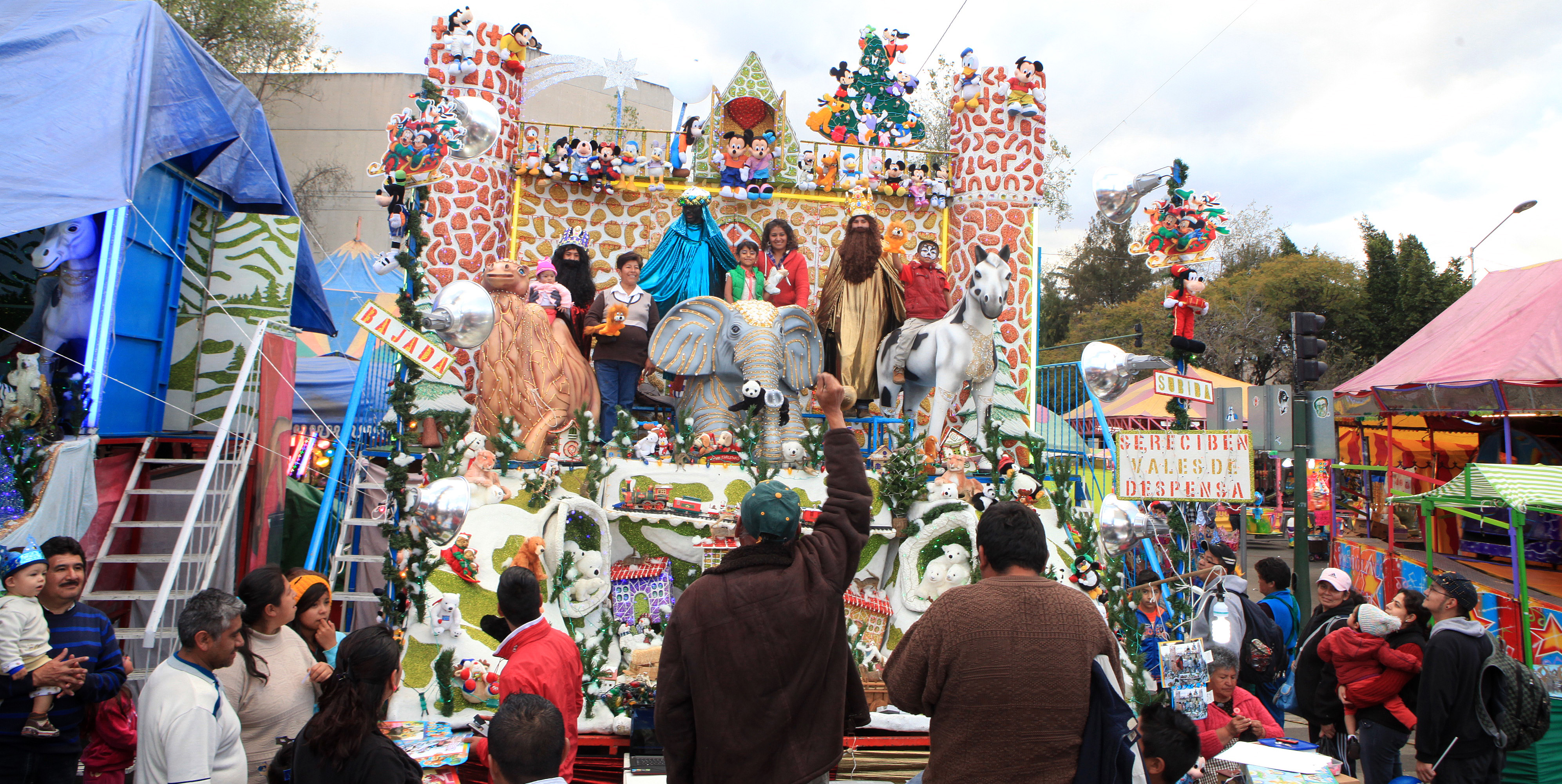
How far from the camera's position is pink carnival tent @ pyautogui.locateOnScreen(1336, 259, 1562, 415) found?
11.2 m

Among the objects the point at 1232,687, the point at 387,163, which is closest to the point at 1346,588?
the point at 1232,687

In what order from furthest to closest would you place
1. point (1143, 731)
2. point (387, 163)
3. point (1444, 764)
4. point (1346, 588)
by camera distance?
point (387, 163) < point (1346, 588) < point (1444, 764) < point (1143, 731)

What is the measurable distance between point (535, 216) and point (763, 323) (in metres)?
3.49

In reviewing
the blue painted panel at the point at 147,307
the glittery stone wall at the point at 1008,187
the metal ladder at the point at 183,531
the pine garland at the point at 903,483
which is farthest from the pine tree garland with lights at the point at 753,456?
the blue painted panel at the point at 147,307

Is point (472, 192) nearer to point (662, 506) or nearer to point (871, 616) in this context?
point (662, 506)

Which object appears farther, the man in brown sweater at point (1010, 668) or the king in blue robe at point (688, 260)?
the king in blue robe at point (688, 260)

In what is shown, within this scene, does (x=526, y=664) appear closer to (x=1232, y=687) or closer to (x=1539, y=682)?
(x=1232, y=687)

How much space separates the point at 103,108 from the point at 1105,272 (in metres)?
30.4

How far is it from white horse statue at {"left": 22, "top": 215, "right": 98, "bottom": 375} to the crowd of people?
4.20 meters

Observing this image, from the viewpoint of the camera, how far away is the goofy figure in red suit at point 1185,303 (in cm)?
713

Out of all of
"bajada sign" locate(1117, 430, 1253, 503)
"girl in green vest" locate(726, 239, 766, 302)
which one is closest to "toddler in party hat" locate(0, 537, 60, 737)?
"bajada sign" locate(1117, 430, 1253, 503)

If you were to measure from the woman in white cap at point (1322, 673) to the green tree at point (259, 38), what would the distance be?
2099cm

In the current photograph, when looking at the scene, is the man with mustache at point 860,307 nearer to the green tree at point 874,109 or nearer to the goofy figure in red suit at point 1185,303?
the green tree at point 874,109

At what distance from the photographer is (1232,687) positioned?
16.3 feet
